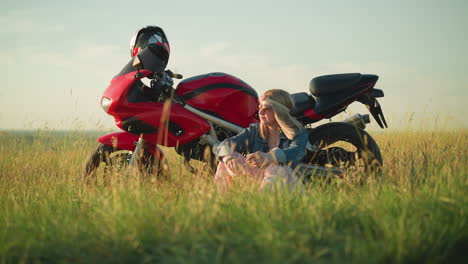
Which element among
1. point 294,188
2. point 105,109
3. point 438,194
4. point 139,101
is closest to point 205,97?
point 139,101

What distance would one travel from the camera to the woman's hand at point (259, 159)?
10.0ft

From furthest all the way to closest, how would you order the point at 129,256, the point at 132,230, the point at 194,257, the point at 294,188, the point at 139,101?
the point at 139,101 < the point at 294,188 < the point at 132,230 < the point at 129,256 < the point at 194,257

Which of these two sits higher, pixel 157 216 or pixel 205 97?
pixel 205 97

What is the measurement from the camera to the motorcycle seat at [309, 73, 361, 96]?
374cm

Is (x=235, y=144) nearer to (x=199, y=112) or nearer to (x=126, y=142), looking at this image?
(x=199, y=112)

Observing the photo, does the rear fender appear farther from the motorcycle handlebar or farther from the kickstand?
the motorcycle handlebar

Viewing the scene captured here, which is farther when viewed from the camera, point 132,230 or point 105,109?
point 105,109

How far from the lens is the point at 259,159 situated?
10.0ft

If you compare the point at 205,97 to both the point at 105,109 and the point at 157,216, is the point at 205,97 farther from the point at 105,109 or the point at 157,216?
the point at 157,216

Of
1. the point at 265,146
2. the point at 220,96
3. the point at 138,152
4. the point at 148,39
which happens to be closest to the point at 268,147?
the point at 265,146

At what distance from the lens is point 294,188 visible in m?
2.88

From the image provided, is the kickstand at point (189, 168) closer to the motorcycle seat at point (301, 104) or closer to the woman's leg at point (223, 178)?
the woman's leg at point (223, 178)

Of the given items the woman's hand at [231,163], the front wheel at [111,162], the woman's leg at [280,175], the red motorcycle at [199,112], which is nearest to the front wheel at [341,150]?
the red motorcycle at [199,112]

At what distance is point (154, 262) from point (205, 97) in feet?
6.69
